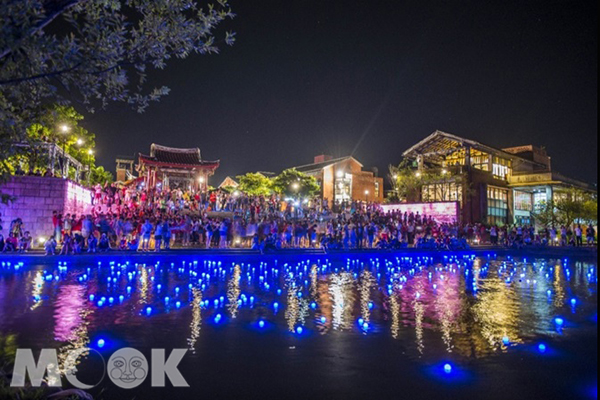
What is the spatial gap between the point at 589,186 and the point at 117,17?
49.4m

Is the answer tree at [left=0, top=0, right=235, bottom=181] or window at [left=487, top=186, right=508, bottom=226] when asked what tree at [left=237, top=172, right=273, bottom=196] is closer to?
window at [left=487, top=186, right=508, bottom=226]

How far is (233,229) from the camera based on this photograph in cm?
1952

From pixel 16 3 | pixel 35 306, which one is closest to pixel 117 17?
pixel 16 3

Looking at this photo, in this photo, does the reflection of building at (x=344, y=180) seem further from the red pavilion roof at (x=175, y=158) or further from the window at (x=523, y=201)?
the window at (x=523, y=201)

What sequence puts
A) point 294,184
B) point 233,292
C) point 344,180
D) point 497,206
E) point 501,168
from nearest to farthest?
1. point 233,292
2. point 497,206
3. point 501,168
4. point 294,184
5. point 344,180

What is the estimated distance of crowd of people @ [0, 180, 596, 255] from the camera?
16141mm

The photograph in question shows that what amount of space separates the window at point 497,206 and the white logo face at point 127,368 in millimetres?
35860

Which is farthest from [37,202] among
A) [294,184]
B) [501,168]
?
[501,168]

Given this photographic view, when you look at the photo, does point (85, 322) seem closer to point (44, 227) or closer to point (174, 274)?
point (174, 274)

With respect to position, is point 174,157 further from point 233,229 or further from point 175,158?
point 233,229

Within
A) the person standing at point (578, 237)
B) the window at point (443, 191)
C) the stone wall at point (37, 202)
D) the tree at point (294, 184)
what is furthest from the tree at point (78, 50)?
the tree at point (294, 184)

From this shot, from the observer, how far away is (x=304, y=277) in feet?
37.9

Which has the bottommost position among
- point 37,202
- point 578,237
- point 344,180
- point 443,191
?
point 578,237

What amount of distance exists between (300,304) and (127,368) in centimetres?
387
